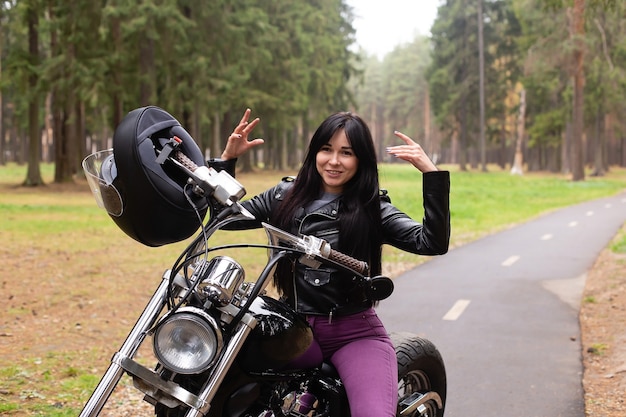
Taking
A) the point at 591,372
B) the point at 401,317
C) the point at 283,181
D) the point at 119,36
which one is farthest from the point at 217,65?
the point at 283,181

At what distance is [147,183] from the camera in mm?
2490

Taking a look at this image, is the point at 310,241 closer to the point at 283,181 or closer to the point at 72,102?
the point at 283,181

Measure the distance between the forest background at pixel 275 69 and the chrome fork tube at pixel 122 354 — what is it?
3.13 m

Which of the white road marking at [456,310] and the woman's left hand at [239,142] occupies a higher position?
the woman's left hand at [239,142]

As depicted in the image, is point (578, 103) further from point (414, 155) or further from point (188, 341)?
point (188, 341)

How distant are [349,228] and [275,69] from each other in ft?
132

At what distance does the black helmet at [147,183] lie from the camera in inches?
98.2

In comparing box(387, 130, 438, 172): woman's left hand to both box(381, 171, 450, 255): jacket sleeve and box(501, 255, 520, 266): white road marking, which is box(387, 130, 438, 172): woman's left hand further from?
box(501, 255, 520, 266): white road marking

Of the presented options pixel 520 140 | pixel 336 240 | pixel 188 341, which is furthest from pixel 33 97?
pixel 520 140

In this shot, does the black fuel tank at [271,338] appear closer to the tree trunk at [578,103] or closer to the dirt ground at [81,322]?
the dirt ground at [81,322]

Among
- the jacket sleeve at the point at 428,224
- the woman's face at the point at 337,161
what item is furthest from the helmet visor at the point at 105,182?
the jacket sleeve at the point at 428,224

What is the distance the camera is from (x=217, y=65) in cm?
3155

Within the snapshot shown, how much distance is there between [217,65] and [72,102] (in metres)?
6.47

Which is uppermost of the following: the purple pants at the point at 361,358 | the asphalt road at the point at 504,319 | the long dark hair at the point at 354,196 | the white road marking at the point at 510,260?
the long dark hair at the point at 354,196
